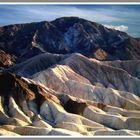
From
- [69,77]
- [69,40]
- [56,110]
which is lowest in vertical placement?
[56,110]

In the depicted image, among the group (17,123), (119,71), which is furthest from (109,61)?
(17,123)

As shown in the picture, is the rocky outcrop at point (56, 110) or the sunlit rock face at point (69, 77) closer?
the rocky outcrop at point (56, 110)

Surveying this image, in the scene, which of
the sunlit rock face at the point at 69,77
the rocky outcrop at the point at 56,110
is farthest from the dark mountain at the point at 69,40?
the rocky outcrop at the point at 56,110

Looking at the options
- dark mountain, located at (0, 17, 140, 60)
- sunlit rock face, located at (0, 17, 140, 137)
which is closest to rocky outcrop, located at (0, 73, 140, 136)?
sunlit rock face, located at (0, 17, 140, 137)

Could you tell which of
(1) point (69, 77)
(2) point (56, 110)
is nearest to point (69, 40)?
(1) point (69, 77)

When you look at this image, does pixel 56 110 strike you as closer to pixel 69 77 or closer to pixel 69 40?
pixel 69 77

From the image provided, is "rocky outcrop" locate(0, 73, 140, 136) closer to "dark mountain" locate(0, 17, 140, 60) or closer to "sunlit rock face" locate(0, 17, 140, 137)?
"sunlit rock face" locate(0, 17, 140, 137)

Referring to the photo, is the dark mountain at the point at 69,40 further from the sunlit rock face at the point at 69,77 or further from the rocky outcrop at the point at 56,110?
the rocky outcrop at the point at 56,110

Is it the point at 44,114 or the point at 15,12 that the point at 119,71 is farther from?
the point at 15,12
